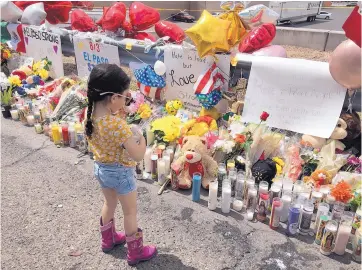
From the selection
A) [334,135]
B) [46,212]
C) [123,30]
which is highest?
[123,30]

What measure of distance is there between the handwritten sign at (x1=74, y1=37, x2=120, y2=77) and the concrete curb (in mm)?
6640

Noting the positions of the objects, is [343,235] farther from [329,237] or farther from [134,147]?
[134,147]

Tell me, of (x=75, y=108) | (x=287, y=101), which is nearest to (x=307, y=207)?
(x=287, y=101)

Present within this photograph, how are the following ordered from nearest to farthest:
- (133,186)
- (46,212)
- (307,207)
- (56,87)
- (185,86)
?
(133,186) → (307,207) → (46,212) → (185,86) → (56,87)

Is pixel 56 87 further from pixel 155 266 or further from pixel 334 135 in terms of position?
pixel 334 135

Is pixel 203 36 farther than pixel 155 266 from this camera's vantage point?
Yes

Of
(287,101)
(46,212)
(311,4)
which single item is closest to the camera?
(46,212)

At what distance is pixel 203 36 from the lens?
3.88m

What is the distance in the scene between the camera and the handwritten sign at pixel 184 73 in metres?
4.41

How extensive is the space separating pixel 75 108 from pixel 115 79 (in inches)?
117

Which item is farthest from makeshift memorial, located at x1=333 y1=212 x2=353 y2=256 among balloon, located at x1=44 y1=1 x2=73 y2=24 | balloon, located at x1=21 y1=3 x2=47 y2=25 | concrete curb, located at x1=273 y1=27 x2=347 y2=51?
concrete curb, located at x1=273 y1=27 x2=347 y2=51

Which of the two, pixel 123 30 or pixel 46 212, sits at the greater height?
pixel 123 30

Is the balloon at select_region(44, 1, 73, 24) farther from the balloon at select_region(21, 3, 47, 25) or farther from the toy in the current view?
the toy

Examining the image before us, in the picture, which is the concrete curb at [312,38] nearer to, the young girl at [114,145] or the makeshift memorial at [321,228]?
the makeshift memorial at [321,228]
